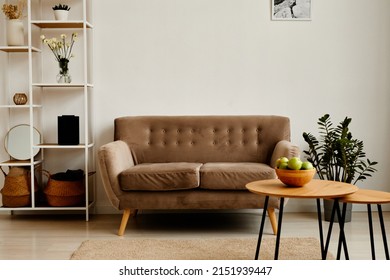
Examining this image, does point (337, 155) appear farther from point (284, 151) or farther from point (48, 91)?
point (48, 91)

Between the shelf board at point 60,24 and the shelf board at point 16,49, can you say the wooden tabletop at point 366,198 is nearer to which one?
the shelf board at point 60,24

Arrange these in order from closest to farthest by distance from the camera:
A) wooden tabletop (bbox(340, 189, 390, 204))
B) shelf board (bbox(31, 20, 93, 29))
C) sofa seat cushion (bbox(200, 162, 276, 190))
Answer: wooden tabletop (bbox(340, 189, 390, 204))
sofa seat cushion (bbox(200, 162, 276, 190))
shelf board (bbox(31, 20, 93, 29))

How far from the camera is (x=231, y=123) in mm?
4480

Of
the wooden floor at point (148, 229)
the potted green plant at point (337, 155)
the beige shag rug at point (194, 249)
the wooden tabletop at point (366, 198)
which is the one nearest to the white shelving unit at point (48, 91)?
the wooden floor at point (148, 229)

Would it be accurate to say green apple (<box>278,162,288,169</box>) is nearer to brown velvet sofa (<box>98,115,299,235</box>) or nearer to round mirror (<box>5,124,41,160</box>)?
brown velvet sofa (<box>98,115,299,235</box>)

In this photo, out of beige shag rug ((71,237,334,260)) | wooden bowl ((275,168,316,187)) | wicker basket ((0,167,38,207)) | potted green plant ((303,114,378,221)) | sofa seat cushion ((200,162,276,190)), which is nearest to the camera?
wooden bowl ((275,168,316,187))

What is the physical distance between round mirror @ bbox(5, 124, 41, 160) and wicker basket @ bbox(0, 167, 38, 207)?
0.56 feet

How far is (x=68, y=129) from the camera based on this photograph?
14.5 ft

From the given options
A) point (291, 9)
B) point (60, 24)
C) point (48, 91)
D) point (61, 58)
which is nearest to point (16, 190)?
point (48, 91)

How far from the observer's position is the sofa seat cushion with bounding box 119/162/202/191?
3812 mm

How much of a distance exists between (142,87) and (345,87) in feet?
5.89

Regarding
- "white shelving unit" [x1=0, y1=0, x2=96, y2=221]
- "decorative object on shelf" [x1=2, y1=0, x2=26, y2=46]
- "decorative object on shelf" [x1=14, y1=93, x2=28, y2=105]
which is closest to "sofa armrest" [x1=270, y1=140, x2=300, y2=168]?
"white shelving unit" [x1=0, y1=0, x2=96, y2=221]

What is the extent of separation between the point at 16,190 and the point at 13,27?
1.36 m
